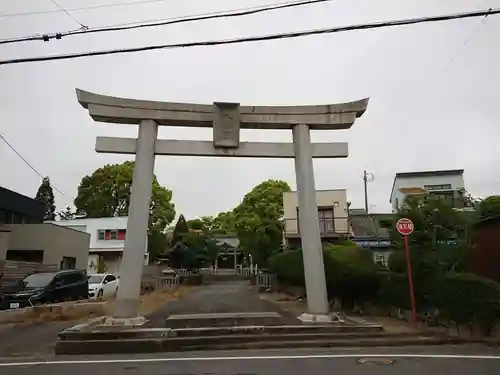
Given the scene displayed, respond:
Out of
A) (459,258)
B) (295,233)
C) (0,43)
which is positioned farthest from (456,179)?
(0,43)

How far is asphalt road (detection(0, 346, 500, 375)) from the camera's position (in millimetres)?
7090

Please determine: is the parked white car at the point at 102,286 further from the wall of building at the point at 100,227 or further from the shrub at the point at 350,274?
the wall of building at the point at 100,227

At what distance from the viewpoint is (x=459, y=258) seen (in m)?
12.3

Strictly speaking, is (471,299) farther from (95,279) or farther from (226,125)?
(95,279)

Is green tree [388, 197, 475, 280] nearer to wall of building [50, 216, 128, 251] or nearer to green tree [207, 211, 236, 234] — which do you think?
wall of building [50, 216, 128, 251]

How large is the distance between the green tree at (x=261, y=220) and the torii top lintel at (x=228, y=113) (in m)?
20.9

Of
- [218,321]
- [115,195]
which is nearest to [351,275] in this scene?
[218,321]

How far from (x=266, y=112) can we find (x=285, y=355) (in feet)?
23.3

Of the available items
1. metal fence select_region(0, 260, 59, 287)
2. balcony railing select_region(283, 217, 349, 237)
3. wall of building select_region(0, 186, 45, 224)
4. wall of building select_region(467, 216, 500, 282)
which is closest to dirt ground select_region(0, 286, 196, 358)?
metal fence select_region(0, 260, 59, 287)

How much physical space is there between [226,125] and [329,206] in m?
22.4

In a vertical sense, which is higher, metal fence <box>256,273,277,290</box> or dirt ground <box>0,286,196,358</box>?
metal fence <box>256,273,277,290</box>

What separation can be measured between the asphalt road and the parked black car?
981 centimetres

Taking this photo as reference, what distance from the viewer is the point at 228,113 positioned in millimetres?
13000

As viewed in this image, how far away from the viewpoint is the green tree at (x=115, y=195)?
48.7 m
